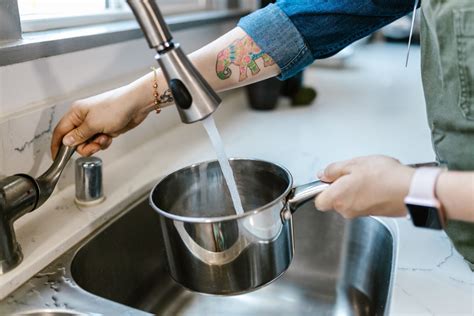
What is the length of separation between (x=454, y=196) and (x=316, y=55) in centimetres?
43

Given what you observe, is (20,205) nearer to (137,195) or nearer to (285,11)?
(137,195)

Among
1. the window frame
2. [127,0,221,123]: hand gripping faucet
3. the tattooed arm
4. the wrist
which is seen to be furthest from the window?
the wrist

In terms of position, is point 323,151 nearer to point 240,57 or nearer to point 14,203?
point 240,57

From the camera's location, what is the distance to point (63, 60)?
0.87 metres

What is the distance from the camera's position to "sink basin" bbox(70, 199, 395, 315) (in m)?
0.85

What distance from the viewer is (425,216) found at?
53 cm

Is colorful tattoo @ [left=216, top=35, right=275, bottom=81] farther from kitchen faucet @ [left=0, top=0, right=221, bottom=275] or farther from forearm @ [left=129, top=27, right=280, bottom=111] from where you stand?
kitchen faucet @ [left=0, top=0, right=221, bottom=275]

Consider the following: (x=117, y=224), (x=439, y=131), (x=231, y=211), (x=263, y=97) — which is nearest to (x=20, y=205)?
(x=117, y=224)

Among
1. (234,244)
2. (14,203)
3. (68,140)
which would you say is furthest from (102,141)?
(234,244)

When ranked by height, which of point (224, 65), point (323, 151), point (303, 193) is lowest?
point (323, 151)

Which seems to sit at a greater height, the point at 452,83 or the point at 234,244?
the point at 452,83

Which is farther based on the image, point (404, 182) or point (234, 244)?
point (234, 244)

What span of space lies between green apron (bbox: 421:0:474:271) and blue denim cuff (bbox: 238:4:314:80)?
0.20m

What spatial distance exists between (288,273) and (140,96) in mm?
452
